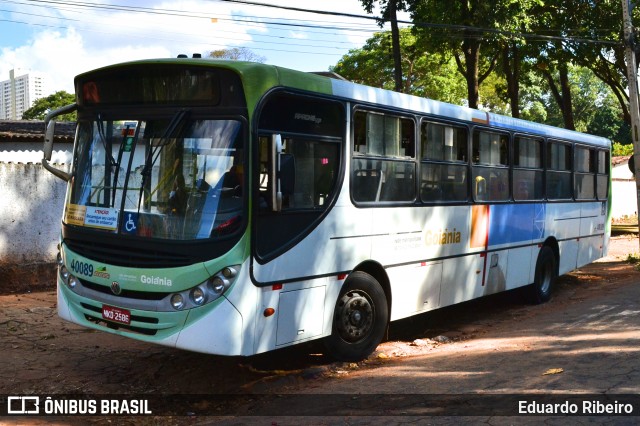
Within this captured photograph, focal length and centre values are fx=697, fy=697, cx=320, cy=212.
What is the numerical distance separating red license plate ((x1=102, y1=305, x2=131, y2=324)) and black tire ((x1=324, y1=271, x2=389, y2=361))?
1964 mm

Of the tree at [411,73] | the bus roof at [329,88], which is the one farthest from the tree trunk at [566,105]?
the bus roof at [329,88]

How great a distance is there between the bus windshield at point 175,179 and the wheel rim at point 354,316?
69.9 inches

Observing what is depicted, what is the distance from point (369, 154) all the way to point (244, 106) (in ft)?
6.23

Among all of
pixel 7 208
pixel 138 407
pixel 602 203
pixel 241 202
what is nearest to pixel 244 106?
pixel 241 202

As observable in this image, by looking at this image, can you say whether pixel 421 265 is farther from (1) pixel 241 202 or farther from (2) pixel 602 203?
(2) pixel 602 203

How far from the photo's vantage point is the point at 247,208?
5820 mm

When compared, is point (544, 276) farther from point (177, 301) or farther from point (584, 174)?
point (177, 301)

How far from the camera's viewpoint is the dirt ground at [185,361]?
660 cm

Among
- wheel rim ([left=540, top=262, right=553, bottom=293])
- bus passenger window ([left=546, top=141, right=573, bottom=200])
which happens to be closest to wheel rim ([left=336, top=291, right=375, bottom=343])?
wheel rim ([left=540, top=262, right=553, bottom=293])

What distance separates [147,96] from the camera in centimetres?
620

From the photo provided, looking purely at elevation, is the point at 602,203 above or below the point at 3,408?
above

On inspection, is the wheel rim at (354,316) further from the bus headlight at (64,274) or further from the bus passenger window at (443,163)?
the bus headlight at (64,274)

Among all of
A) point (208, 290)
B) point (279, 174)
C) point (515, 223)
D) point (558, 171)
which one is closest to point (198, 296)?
point (208, 290)

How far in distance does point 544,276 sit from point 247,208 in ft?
24.0
